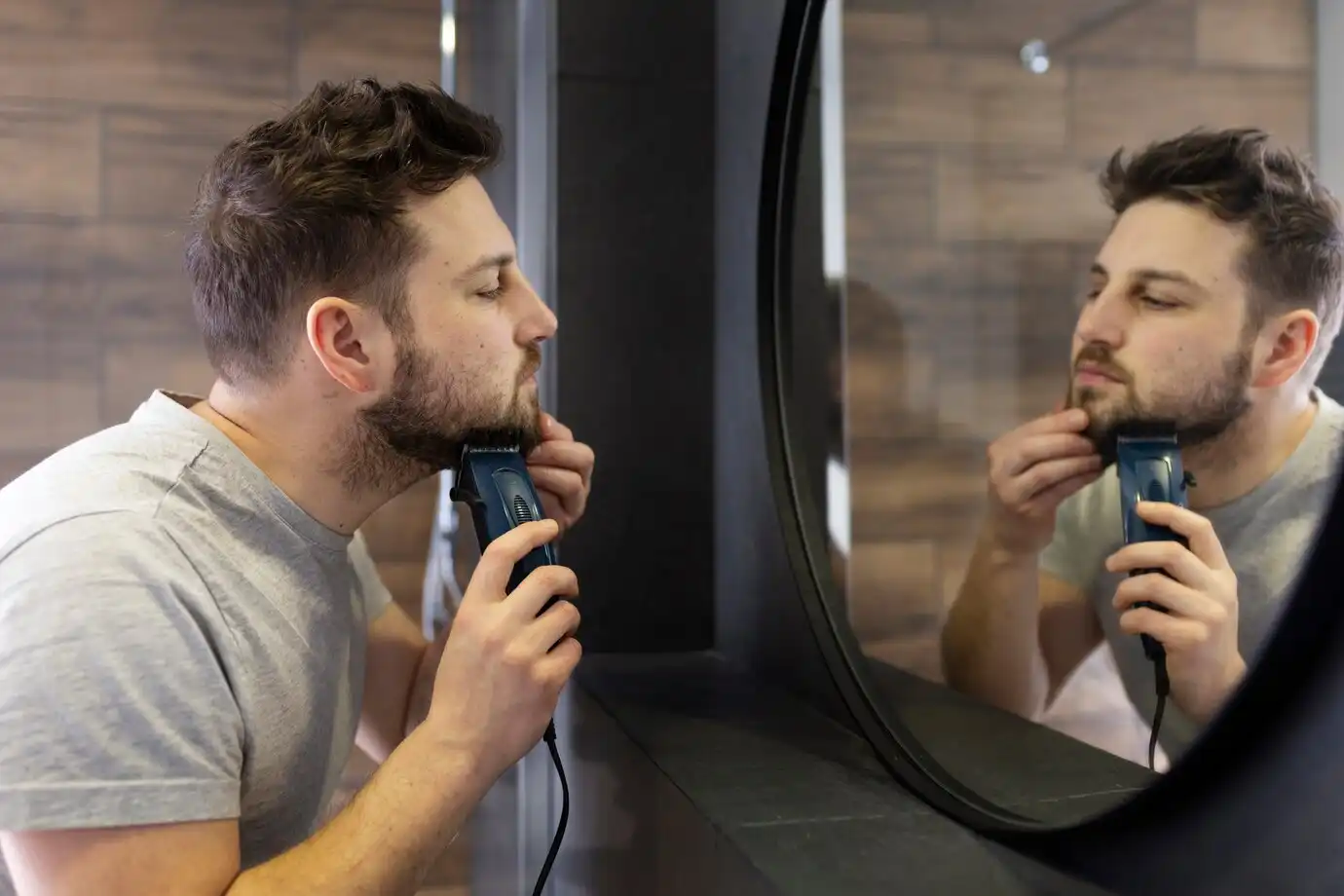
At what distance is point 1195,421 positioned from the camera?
0.51 meters

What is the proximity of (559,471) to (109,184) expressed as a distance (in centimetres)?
86


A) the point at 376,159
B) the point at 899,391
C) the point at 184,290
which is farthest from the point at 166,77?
the point at 899,391

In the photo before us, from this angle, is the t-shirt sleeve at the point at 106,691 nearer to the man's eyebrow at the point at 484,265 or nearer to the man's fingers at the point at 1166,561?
the man's eyebrow at the point at 484,265

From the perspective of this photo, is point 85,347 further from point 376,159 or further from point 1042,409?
point 1042,409

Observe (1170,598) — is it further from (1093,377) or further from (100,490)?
(100,490)

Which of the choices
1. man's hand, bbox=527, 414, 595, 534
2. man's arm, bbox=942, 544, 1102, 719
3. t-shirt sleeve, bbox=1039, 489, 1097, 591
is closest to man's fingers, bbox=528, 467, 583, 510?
man's hand, bbox=527, 414, 595, 534

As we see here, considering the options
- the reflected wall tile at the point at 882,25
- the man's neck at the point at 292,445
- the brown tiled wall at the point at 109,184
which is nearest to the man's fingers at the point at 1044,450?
the reflected wall tile at the point at 882,25

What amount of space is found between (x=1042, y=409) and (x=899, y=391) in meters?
0.18

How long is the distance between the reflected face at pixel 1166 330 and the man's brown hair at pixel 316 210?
1.70 ft

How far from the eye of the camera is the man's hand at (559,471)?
100 cm

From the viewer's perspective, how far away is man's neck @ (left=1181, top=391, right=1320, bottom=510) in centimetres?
45

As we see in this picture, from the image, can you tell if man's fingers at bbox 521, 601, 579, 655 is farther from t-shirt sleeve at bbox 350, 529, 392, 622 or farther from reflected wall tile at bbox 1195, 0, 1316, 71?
reflected wall tile at bbox 1195, 0, 1316, 71

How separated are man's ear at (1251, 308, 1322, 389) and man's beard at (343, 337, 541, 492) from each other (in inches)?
22.7

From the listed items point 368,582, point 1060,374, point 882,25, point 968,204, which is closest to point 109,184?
point 368,582
